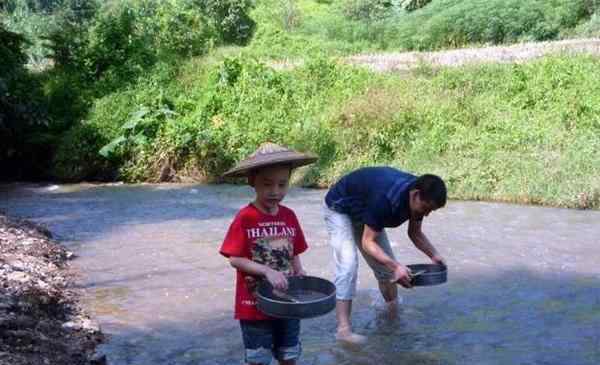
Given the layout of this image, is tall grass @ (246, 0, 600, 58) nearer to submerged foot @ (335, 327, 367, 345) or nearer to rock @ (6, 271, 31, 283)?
rock @ (6, 271, 31, 283)

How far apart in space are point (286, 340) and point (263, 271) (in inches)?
20.3

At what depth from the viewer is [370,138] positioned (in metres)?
16.5

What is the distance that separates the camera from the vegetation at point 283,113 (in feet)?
47.2

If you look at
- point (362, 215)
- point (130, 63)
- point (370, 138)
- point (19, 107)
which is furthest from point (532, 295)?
point (130, 63)

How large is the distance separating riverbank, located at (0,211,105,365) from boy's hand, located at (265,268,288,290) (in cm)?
164

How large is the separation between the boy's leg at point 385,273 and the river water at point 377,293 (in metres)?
0.16

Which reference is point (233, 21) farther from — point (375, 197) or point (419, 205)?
point (419, 205)

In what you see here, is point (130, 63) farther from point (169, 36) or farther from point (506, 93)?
point (506, 93)

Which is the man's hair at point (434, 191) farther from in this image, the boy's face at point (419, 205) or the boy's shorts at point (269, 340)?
the boy's shorts at point (269, 340)

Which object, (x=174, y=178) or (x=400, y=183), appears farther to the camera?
(x=174, y=178)

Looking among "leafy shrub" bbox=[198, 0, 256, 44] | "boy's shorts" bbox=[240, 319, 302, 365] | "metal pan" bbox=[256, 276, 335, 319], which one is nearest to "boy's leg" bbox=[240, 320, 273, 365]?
"boy's shorts" bbox=[240, 319, 302, 365]

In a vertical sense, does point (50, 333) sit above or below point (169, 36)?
below

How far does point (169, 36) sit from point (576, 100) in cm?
1109

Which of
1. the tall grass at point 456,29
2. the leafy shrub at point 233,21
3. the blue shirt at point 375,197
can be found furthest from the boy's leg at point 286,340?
the leafy shrub at point 233,21
